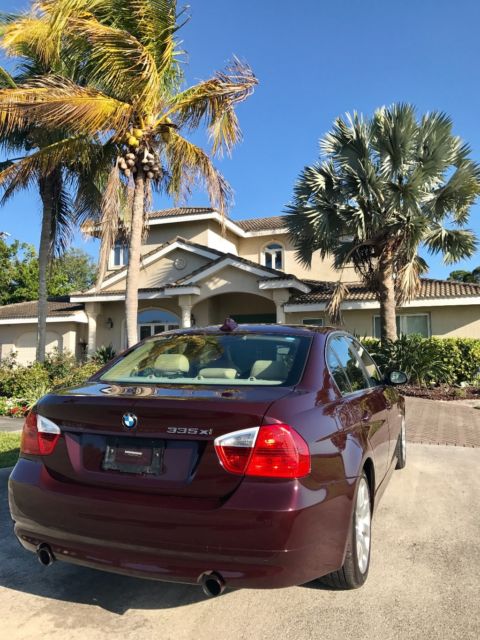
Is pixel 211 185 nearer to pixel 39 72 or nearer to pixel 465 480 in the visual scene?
pixel 39 72

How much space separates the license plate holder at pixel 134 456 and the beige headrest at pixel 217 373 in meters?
0.87

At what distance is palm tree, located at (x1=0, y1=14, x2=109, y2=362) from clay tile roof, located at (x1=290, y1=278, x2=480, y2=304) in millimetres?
8001

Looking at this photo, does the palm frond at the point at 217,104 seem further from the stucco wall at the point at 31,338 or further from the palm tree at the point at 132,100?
the stucco wall at the point at 31,338

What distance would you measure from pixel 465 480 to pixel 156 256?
17.3 metres

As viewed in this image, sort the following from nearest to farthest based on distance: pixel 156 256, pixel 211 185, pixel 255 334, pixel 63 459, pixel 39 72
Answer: pixel 63 459
pixel 255 334
pixel 211 185
pixel 39 72
pixel 156 256

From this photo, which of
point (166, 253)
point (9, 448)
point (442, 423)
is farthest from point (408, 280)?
point (9, 448)

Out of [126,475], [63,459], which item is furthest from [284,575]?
[63,459]

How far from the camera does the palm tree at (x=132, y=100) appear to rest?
33.7 ft

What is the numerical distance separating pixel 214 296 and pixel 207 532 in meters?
18.9

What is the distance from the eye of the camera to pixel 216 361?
3635mm

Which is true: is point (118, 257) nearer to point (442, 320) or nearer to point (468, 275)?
point (442, 320)

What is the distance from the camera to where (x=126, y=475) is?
8.54 feet

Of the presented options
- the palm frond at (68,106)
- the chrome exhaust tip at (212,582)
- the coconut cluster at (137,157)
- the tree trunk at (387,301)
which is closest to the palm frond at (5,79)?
the palm frond at (68,106)

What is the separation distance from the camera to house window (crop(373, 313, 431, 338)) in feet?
60.0
